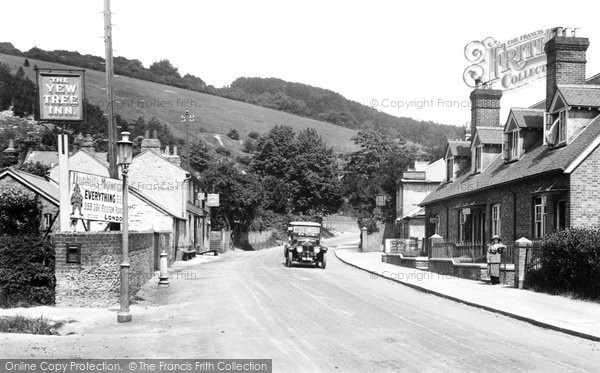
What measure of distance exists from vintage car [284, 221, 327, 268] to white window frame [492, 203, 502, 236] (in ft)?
29.6

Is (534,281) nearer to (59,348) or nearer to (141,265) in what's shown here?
(141,265)

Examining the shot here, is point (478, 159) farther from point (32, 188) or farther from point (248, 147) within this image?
point (248, 147)

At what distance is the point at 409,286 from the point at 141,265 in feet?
32.3

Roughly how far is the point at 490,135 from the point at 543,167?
382 inches

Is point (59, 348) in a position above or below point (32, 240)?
below

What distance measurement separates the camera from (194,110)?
130 m

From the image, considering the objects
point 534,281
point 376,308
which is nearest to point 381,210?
point 534,281

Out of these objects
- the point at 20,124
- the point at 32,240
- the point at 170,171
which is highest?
the point at 20,124

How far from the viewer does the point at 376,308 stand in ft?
53.4

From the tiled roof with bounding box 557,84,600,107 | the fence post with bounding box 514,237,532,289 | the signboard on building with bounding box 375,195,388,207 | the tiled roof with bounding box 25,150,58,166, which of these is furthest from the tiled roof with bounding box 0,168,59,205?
the tiled roof with bounding box 25,150,58,166

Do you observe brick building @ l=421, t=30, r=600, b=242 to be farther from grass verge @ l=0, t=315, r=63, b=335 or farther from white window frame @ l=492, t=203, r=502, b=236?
grass verge @ l=0, t=315, r=63, b=335

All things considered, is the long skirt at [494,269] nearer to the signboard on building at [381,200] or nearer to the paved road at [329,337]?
the paved road at [329,337]

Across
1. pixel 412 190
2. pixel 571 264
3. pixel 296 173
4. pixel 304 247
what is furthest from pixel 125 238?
pixel 296 173

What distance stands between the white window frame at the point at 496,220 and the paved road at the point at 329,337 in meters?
10.2
